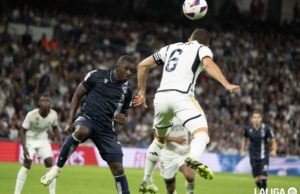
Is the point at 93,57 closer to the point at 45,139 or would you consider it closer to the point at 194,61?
the point at 45,139

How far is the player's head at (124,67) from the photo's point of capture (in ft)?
34.0

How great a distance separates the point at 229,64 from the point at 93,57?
6976 millimetres

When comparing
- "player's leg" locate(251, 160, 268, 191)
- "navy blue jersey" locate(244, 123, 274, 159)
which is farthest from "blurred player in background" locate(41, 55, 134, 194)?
"navy blue jersey" locate(244, 123, 274, 159)

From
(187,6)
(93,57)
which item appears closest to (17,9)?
(93,57)

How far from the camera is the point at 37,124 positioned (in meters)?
14.1

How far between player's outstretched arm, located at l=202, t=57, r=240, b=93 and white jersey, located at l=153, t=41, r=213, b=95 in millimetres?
117

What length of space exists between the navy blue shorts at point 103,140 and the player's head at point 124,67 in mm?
803

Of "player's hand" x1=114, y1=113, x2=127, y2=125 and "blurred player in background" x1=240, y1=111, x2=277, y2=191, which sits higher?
"player's hand" x1=114, y1=113, x2=127, y2=125

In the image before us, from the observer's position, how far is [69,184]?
1642cm

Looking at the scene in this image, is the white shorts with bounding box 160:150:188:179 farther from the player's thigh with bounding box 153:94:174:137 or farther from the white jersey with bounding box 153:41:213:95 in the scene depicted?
the white jersey with bounding box 153:41:213:95

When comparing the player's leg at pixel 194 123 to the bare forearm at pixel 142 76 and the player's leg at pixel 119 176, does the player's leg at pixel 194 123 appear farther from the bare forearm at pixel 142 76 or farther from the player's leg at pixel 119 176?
the player's leg at pixel 119 176

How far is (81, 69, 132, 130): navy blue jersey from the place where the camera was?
10.4 metres

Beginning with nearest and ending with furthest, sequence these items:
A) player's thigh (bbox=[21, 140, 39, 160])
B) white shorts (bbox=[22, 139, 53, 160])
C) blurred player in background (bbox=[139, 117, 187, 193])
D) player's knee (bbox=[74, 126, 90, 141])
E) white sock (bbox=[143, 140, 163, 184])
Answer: player's knee (bbox=[74, 126, 90, 141]) → blurred player in background (bbox=[139, 117, 187, 193]) → white sock (bbox=[143, 140, 163, 184]) → white shorts (bbox=[22, 139, 53, 160]) → player's thigh (bbox=[21, 140, 39, 160])

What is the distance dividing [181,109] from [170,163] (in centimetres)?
275
